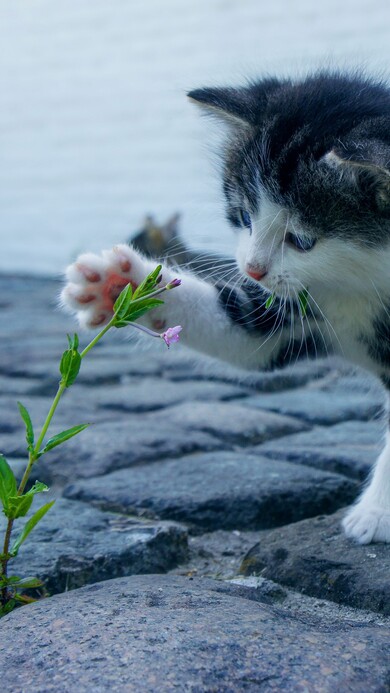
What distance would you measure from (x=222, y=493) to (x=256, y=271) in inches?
19.5

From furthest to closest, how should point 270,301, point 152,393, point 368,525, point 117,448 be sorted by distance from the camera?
point 152,393
point 117,448
point 270,301
point 368,525

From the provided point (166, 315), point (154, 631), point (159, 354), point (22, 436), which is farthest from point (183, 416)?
point (154, 631)

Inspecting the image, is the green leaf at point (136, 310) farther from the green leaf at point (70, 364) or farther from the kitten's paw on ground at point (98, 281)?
the kitten's paw on ground at point (98, 281)

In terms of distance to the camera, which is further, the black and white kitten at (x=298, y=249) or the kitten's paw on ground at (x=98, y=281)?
the kitten's paw on ground at (x=98, y=281)

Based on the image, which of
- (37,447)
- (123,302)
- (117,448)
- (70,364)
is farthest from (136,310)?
(117,448)

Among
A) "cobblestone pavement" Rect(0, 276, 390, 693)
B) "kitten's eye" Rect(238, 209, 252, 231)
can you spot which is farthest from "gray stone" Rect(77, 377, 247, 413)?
"kitten's eye" Rect(238, 209, 252, 231)

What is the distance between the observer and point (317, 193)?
1.63 m

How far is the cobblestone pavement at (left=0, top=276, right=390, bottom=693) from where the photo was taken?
3.38 ft

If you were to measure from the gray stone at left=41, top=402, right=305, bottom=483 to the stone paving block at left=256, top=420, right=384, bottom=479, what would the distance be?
0.33 ft

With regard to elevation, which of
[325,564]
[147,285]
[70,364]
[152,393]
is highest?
[147,285]

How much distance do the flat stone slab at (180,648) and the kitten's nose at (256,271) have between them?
644mm

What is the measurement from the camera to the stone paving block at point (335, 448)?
7.09ft

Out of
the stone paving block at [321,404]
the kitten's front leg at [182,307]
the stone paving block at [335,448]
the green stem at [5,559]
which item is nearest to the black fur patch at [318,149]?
the kitten's front leg at [182,307]

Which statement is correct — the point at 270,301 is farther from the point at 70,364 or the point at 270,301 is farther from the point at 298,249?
the point at 70,364
